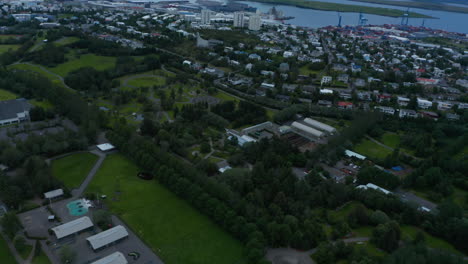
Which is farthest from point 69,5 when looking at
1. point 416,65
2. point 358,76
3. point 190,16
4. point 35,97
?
point 416,65

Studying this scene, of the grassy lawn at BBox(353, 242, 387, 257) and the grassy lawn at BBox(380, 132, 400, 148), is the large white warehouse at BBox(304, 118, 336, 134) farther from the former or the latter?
the grassy lawn at BBox(353, 242, 387, 257)

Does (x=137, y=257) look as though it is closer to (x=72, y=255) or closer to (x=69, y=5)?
(x=72, y=255)

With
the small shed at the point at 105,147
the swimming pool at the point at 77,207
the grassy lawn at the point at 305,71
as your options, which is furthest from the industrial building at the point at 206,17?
the swimming pool at the point at 77,207

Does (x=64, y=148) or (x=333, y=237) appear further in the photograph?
(x=64, y=148)

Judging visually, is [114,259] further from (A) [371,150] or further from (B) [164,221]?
(A) [371,150]

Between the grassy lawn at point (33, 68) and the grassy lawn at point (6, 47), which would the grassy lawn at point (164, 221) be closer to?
the grassy lawn at point (33, 68)

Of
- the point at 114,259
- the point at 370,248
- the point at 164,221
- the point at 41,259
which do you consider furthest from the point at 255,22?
the point at 41,259
